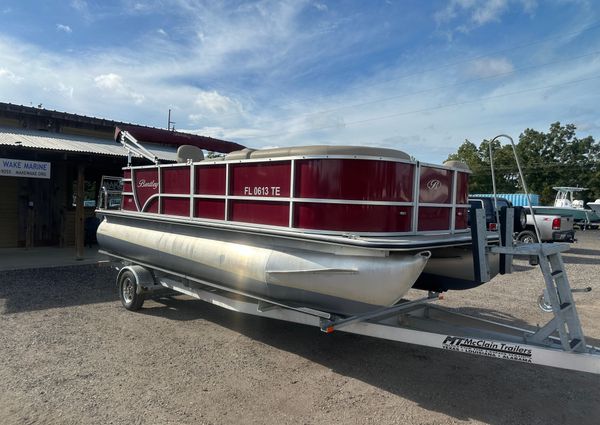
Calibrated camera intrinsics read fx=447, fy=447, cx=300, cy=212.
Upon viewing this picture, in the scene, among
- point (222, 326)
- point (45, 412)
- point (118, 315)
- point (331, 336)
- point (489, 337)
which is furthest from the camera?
point (118, 315)

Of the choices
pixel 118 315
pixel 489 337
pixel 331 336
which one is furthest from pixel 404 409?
pixel 118 315

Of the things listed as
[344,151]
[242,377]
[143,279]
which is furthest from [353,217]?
[143,279]

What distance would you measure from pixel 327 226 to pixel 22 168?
Answer: 9264mm

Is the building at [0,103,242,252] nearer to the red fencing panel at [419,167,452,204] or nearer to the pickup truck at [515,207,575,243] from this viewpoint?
the red fencing panel at [419,167,452,204]

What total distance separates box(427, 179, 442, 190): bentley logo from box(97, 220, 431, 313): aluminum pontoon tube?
85 cm

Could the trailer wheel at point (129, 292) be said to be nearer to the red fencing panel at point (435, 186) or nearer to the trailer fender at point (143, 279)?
the trailer fender at point (143, 279)

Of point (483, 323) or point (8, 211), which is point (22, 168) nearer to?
point (8, 211)

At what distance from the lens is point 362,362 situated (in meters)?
4.64

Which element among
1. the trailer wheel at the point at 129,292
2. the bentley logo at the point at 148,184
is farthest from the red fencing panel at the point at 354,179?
the trailer wheel at the point at 129,292

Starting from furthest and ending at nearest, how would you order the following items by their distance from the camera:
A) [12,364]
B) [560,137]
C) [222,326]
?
[560,137] → [222,326] → [12,364]

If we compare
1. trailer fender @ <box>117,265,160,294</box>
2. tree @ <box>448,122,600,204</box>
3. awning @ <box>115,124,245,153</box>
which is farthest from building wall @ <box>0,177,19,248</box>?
tree @ <box>448,122,600,204</box>

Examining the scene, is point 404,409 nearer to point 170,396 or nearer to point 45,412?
point 170,396

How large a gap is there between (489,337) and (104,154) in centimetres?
974

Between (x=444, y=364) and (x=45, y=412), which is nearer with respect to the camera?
(x=45, y=412)
